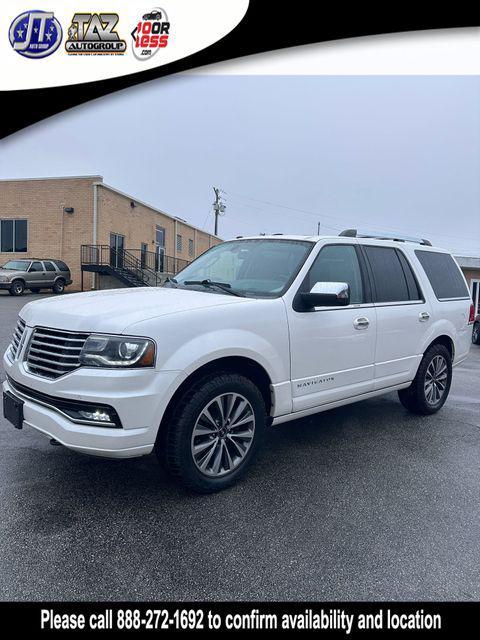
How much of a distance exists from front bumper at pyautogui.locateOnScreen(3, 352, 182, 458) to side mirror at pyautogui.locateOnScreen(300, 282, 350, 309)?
127cm

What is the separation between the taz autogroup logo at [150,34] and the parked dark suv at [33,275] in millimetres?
14463

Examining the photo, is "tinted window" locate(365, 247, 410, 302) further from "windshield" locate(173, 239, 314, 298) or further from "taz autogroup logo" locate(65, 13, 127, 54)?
"taz autogroup logo" locate(65, 13, 127, 54)

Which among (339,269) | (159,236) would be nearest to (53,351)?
(339,269)

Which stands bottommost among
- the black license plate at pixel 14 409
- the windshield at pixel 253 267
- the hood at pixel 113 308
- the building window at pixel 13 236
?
the black license plate at pixel 14 409

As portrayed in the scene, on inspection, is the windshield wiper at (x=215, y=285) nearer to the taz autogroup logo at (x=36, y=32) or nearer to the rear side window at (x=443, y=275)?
the rear side window at (x=443, y=275)

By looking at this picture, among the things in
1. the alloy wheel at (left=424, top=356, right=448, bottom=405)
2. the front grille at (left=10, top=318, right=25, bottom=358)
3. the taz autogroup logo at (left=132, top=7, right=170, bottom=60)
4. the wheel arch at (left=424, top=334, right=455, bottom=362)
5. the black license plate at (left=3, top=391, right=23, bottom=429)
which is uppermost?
the taz autogroup logo at (left=132, top=7, right=170, bottom=60)

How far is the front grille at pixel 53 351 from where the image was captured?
275 cm

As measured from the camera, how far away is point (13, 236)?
979 inches

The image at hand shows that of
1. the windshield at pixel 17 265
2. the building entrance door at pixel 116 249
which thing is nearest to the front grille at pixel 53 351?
the windshield at pixel 17 265

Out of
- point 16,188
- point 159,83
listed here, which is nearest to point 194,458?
point 159,83

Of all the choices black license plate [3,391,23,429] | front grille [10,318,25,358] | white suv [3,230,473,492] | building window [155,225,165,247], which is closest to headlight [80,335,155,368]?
white suv [3,230,473,492]

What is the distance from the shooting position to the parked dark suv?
2066 cm

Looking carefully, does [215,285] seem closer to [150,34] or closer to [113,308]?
[113,308]
